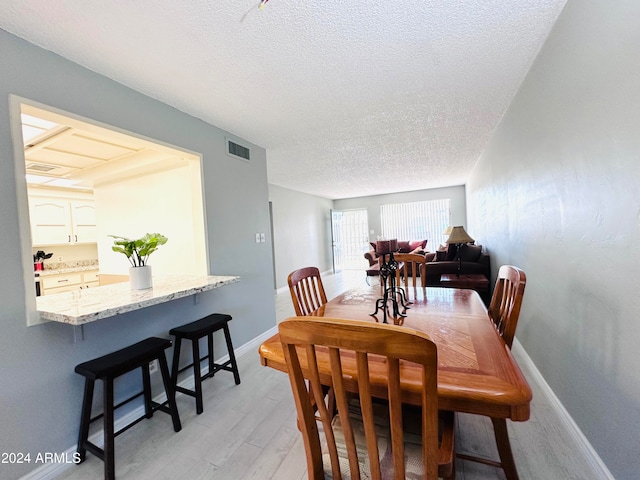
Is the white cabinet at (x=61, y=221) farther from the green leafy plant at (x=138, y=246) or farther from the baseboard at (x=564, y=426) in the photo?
the baseboard at (x=564, y=426)

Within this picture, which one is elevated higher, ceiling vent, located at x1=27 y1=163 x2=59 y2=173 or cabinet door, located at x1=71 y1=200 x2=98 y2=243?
ceiling vent, located at x1=27 y1=163 x2=59 y2=173

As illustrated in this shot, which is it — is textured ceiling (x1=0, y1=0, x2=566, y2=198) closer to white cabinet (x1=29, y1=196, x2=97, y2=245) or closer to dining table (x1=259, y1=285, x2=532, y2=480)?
dining table (x1=259, y1=285, x2=532, y2=480)

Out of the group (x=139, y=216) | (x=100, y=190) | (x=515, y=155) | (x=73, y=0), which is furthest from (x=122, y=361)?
(x=515, y=155)

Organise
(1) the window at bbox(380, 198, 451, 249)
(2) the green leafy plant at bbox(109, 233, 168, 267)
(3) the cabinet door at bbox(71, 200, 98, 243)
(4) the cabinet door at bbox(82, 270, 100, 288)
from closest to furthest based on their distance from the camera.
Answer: (2) the green leafy plant at bbox(109, 233, 168, 267) < (4) the cabinet door at bbox(82, 270, 100, 288) < (3) the cabinet door at bbox(71, 200, 98, 243) < (1) the window at bbox(380, 198, 451, 249)

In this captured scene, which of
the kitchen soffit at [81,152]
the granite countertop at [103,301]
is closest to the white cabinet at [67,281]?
the kitchen soffit at [81,152]

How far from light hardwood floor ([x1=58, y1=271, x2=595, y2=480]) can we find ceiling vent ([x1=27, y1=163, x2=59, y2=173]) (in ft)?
10.4

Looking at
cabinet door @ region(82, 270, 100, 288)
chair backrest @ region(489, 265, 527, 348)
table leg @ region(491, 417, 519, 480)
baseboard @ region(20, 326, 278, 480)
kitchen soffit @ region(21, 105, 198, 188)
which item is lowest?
baseboard @ region(20, 326, 278, 480)

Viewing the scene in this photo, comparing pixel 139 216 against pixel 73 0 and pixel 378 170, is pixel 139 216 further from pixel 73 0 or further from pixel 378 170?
pixel 378 170

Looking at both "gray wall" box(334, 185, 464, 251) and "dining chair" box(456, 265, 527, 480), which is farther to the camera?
"gray wall" box(334, 185, 464, 251)


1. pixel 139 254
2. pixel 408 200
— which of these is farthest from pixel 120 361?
pixel 408 200

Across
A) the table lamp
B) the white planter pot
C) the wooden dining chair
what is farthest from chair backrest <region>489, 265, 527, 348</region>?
the table lamp

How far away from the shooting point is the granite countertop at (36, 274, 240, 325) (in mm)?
1334

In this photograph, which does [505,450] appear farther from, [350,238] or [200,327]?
[350,238]

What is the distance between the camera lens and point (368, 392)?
684 mm
